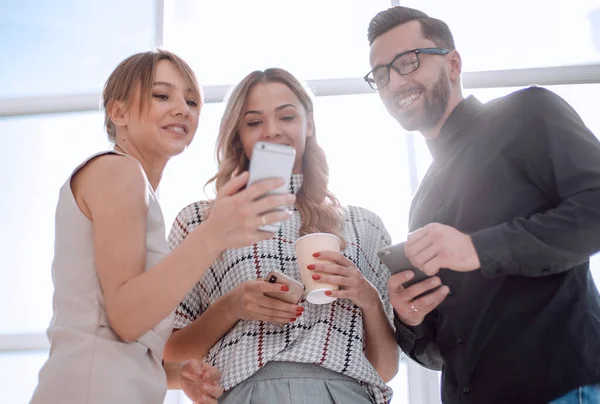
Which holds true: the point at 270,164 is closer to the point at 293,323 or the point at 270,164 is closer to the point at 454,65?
the point at 293,323

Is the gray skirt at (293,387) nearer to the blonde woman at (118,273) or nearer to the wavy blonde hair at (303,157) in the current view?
the blonde woman at (118,273)

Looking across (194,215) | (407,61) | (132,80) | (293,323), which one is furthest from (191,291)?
(407,61)

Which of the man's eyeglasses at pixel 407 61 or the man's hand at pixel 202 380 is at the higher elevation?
the man's eyeglasses at pixel 407 61

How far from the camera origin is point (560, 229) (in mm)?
1246

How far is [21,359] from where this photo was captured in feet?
8.38

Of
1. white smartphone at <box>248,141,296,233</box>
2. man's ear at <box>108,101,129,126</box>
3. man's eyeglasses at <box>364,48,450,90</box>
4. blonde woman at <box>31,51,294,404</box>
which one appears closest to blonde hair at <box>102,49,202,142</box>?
man's ear at <box>108,101,129,126</box>

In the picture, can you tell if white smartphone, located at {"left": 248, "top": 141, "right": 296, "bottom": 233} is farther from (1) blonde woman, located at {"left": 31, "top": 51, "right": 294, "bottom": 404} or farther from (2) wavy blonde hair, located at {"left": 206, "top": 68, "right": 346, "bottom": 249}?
(2) wavy blonde hair, located at {"left": 206, "top": 68, "right": 346, "bottom": 249}

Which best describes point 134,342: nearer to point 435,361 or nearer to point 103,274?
point 103,274

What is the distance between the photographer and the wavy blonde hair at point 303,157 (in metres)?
1.88

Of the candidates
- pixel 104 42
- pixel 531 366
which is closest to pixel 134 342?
pixel 531 366

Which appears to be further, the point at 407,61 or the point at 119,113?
the point at 407,61

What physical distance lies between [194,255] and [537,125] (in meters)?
0.84

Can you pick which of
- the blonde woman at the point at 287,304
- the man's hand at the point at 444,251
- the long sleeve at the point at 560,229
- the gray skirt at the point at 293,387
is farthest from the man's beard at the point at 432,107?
the gray skirt at the point at 293,387

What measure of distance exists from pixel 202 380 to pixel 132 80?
0.71 m
